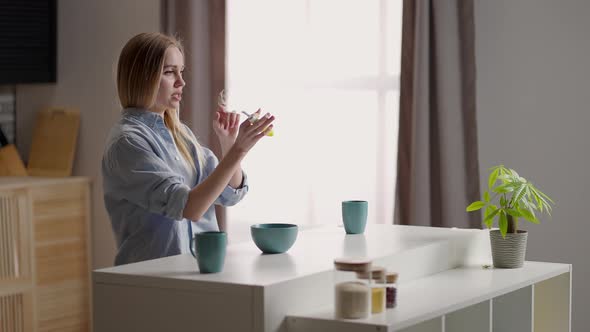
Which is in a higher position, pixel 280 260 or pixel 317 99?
pixel 317 99

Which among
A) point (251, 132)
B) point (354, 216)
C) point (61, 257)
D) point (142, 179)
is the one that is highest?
point (251, 132)

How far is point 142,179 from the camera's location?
249 centimetres

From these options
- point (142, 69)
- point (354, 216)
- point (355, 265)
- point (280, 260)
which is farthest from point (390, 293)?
point (142, 69)

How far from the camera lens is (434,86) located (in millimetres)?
3979

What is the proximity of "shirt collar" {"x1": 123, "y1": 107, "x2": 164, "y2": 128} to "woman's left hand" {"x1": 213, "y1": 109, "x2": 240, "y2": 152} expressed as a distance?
179mm

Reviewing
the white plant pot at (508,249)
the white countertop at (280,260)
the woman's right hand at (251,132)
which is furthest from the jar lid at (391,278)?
the white plant pot at (508,249)

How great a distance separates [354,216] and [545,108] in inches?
57.9

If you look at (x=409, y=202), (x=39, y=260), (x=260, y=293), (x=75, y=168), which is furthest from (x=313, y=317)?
(x=75, y=168)

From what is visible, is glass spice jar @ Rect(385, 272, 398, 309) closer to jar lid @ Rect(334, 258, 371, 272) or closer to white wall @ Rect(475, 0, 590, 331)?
jar lid @ Rect(334, 258, 371, 272)

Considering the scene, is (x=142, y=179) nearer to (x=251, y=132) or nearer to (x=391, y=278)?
(x=251, y=132)

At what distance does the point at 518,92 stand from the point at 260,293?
90.6 inches

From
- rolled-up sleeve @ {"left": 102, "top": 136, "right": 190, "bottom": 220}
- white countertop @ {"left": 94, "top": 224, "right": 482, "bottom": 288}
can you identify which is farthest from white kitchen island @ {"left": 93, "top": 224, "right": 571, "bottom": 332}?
rolled-up sleeve @ {"left": 102, "top": 136, "right": 190, "bottom": 220}

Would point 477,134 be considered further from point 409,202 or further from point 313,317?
point 313,317

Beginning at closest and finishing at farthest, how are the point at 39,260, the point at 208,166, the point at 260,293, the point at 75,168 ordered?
the point at 260,293 < the point at 208,166 < the point at 39,260 < the point at 75,168
